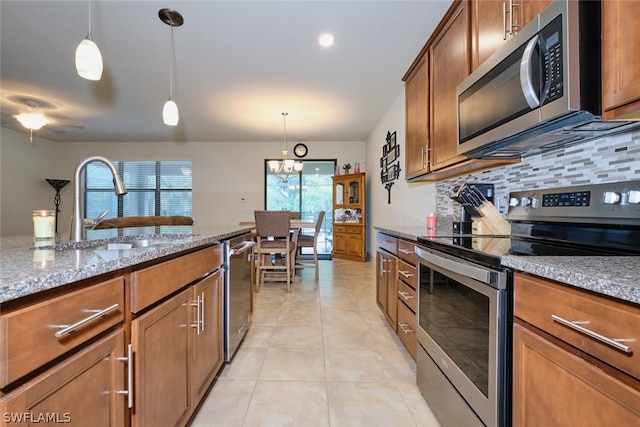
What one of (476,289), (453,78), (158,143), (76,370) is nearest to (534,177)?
(453,78)

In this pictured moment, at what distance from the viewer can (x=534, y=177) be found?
5.10ft

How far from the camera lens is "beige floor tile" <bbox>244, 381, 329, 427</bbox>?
1.38 metres

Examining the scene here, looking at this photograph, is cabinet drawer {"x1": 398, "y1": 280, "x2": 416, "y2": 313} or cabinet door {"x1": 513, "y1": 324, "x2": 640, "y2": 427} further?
cabinet drawer {"x1": 398, "y1": 280, "x2": 416, "y2": 313}

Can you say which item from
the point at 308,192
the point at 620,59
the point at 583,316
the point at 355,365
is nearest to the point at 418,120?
the point at 620,59

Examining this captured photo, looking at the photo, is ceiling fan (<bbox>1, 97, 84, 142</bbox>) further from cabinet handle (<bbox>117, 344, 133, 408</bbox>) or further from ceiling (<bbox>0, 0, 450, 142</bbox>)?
cabinet handle (<bbox>117, 344, 133, 408</bbox>)

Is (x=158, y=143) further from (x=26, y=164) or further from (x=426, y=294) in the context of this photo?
(x=426, y=294)

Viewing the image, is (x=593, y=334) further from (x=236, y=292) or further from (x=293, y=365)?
(x=236, y=292)

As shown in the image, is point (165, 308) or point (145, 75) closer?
point (165, 308)

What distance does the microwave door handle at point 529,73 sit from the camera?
3.46 feet

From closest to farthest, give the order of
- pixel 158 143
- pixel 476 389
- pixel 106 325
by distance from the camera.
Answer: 1. pixel 106 325
2. pixel 476 389
3. pixel 158 143

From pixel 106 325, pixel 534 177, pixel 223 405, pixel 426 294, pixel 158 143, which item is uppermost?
pixel 158 143

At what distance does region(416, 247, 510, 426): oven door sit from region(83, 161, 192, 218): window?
639 cm

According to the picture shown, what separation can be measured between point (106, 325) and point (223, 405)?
1003 millimetres

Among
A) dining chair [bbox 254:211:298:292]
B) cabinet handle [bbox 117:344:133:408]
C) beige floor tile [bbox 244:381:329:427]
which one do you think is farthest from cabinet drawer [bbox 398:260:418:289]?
dining chair [bbox 254:211:298:292]
